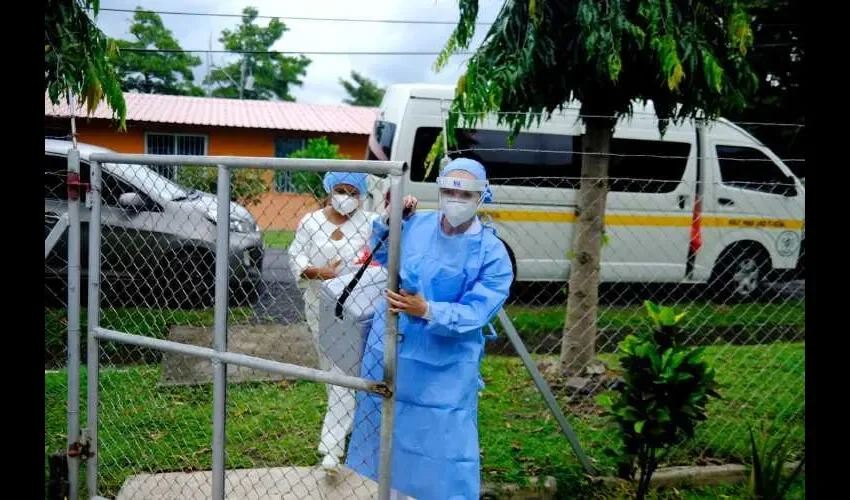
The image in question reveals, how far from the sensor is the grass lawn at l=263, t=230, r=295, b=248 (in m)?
3.79

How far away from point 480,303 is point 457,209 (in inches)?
14.8

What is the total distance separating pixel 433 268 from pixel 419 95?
217 inches

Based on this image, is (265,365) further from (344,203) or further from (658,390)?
(658,390)

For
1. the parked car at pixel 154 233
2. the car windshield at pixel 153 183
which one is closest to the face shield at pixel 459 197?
the parked car at pixel 154 233

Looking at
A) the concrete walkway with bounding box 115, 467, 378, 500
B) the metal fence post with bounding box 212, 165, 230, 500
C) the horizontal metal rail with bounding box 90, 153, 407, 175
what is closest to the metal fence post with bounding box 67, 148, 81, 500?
the horizontal metal rail with bounding box 90, 153, 407, 175

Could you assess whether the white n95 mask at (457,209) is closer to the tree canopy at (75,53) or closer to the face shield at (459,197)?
the face shield at (459,197)

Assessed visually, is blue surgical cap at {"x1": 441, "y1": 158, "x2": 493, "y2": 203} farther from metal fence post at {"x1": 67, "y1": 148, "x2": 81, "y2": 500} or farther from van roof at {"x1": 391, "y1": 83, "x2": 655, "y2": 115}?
van roof at {"x1": 391, "y1": 83, "x2": 655, "y2": 115}

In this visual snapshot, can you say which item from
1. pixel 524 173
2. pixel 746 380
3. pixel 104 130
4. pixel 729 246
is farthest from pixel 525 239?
pixel 104 130

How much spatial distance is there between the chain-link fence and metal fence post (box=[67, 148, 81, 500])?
27 cm

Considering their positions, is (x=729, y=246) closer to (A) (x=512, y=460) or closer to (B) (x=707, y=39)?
(B) (x=707, y=39)

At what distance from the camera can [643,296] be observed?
8953mm

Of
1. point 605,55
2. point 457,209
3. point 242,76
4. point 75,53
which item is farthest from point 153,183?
point 242,76

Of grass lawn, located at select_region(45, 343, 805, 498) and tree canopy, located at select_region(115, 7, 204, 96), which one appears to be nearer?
grass lawn, located at select_region(45, 343, 805, 498)

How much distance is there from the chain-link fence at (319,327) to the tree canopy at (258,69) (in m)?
18.6
